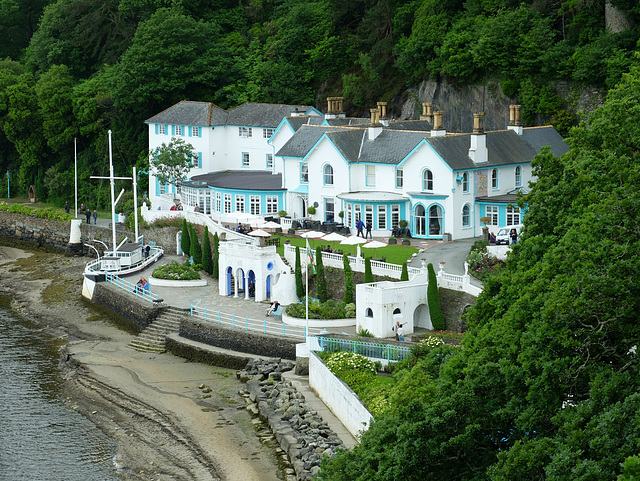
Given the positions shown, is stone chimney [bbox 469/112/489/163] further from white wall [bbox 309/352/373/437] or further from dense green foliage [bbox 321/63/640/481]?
dense green foliage [bbox 321/63/640/481]

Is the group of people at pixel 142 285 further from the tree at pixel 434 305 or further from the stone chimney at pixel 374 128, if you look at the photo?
the tree at pixel 434 305

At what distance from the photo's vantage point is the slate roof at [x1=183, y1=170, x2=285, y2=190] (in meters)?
62.0

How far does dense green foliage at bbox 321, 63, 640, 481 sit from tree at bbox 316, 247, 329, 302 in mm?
21324

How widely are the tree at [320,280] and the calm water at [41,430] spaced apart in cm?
1175

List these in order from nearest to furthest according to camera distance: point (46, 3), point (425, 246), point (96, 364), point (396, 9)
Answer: point (96, 364) < point (425, 246) < point (396, 9) < point (46, 3)

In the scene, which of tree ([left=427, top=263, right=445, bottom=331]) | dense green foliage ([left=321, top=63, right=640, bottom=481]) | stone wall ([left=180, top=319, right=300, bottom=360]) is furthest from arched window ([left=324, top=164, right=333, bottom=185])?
dense green foliage ([left=321, top=63, right=640, bottom=481])

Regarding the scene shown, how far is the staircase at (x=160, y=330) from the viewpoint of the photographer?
150 ft

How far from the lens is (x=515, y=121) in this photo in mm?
58312

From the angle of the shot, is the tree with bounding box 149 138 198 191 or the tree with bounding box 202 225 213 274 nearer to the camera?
the tree with bounding box 202 225 213 274

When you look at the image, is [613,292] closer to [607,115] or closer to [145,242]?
[607,115]

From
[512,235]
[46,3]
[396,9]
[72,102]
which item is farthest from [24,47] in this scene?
[512,235]

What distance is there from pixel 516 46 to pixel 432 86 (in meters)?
7.34

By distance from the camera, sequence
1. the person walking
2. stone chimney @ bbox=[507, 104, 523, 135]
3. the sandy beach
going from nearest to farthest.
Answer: the sandy beach < the person walking < stone chimney @ bbox=[507, 104, 523, 135]

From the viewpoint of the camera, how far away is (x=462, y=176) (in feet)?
173
